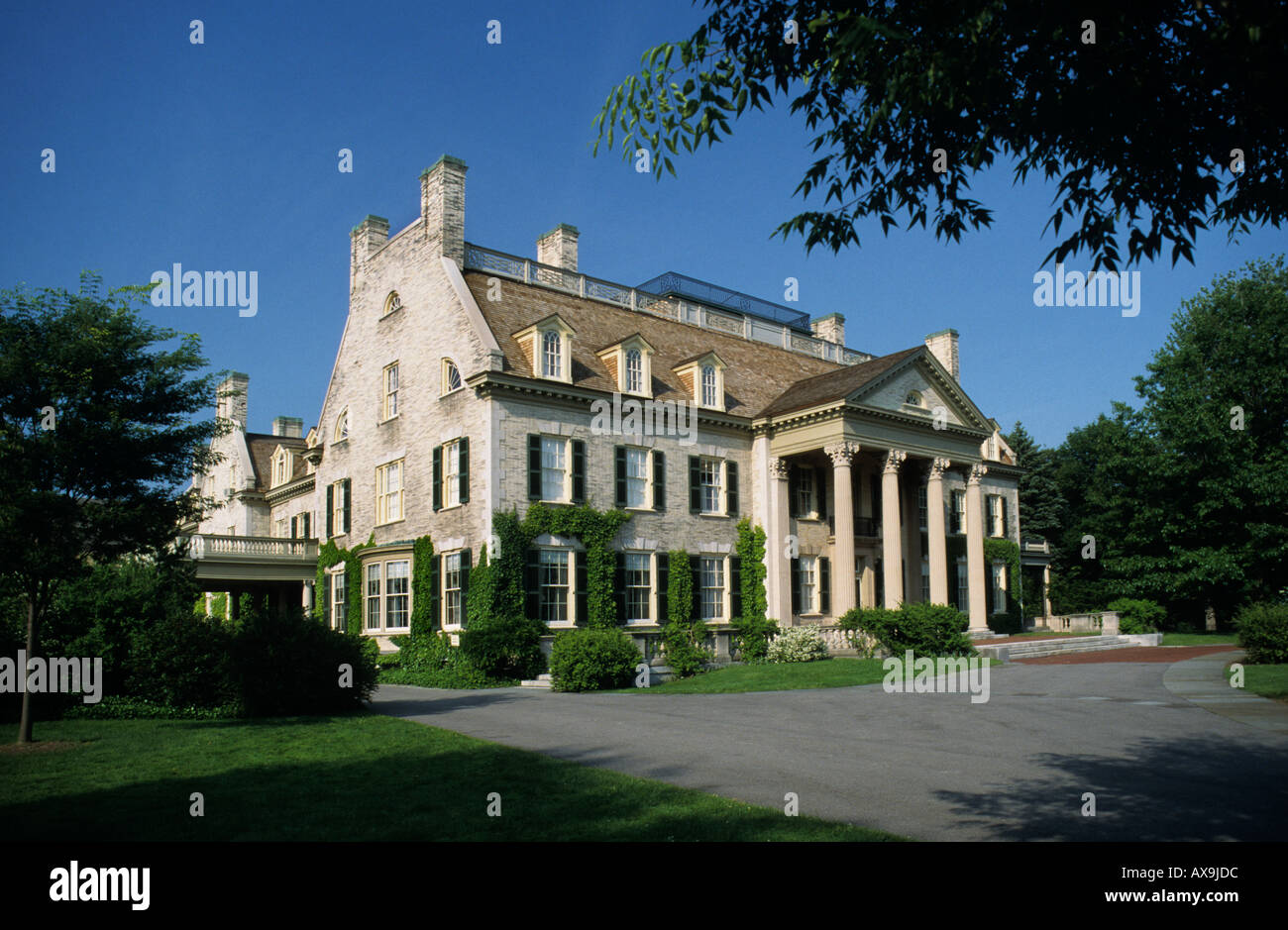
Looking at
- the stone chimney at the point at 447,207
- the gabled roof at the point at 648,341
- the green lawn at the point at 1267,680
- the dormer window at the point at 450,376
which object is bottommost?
the green lawn at the point at 1267,680

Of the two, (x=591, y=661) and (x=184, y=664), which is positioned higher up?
(x=184, y=664)

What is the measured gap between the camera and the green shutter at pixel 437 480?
2956 centimetres

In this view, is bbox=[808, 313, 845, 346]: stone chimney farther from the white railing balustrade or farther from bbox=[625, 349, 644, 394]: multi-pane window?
bbox=[625, 349, 644, 394]: multi-pane window

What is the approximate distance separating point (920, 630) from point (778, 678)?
715 cm

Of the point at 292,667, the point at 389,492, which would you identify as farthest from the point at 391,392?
the point at 292,667

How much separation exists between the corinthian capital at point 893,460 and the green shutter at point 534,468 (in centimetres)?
1292

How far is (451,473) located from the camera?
2900 cm

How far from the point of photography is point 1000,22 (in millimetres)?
6203

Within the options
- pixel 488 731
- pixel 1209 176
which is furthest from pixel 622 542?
pixel 1209 176

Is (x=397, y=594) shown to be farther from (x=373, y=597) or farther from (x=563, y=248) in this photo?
(x=563, y=248)

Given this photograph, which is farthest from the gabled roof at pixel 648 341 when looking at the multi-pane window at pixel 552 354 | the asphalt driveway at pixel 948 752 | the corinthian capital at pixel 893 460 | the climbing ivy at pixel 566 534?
the asphalt driveway at pixel 948 752

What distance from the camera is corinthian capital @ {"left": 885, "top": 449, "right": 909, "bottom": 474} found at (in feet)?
110

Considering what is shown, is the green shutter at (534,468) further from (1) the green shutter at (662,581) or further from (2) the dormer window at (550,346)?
(1) the green shutter at (662,581)
